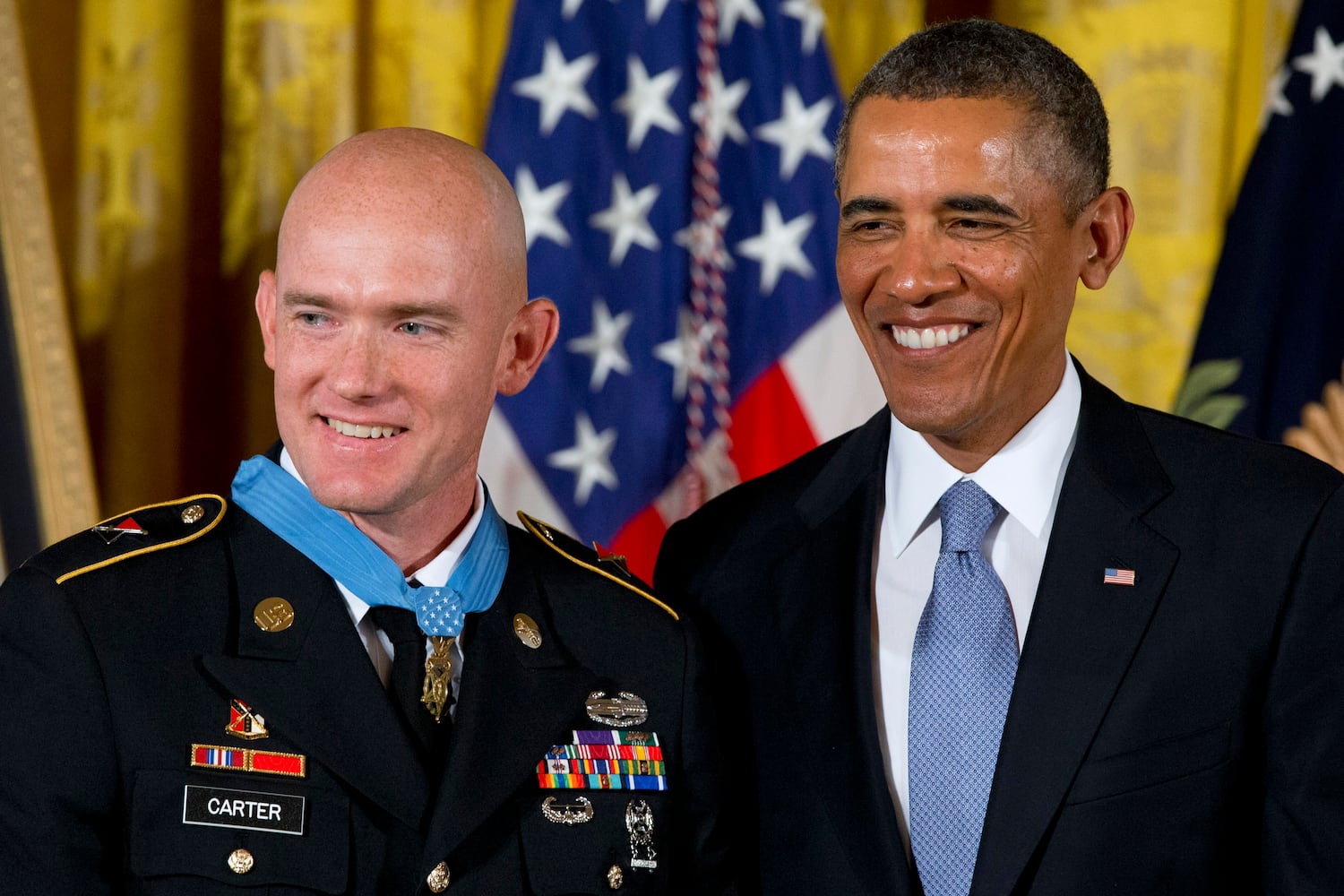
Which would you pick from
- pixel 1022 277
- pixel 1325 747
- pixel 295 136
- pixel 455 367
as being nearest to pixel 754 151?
pixel 295 136

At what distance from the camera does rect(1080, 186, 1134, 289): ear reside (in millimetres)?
2131

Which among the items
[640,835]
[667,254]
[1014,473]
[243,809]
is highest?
[667,254]

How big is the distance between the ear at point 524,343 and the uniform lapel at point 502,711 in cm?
25

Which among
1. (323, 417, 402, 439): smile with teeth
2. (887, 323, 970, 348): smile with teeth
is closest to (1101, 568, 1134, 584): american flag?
(887, 323, 970, 348): smile with teeth

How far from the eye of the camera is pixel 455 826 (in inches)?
70.7

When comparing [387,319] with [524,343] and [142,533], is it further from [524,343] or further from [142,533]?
[142,533]

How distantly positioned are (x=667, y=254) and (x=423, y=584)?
1.63 metres

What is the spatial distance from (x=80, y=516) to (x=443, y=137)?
1.32 metres

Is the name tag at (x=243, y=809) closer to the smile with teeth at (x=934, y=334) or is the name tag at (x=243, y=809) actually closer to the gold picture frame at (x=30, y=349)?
the smile with teeth at (x=934, y=334)

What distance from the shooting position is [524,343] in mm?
2029

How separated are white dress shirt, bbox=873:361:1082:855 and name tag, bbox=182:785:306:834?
2.47 ft

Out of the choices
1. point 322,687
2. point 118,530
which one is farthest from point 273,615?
point 118,530

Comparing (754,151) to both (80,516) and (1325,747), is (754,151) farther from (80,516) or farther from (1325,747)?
(1325,747)

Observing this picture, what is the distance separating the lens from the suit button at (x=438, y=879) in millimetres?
1776
